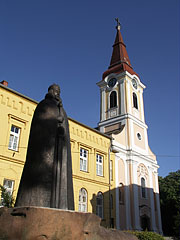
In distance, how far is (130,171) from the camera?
2577cm

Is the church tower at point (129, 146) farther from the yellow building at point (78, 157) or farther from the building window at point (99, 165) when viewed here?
the building window at point (99, 165)

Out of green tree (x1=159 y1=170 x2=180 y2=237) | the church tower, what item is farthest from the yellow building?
green tree (x1=159 y1=170 x2=180 y2=237)

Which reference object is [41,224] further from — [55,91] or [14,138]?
[14,138]

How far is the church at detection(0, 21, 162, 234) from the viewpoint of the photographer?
53.2 ft

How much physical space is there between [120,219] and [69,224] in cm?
2036

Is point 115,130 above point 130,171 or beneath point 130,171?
above

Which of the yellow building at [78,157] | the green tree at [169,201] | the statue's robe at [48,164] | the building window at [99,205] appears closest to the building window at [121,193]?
the yellow building at [78,157]

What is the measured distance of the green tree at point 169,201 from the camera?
1298 inches

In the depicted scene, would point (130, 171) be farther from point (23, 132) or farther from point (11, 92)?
point (11, 92)

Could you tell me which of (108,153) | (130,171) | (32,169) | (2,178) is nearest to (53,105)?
(32,169)

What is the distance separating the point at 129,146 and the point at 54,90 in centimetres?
2181

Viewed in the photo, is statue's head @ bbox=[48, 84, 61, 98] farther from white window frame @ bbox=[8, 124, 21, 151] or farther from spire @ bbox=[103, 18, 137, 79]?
spire @ bbox=[103, 18, 137, 79]

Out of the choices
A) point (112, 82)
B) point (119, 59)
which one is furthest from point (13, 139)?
point (119, 59)

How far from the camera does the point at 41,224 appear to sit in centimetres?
385
